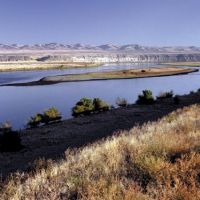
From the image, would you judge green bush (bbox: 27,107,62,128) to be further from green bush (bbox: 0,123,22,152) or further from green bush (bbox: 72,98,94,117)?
green bush (bbox: 0,123,22,152)

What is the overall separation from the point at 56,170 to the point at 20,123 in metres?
19.8

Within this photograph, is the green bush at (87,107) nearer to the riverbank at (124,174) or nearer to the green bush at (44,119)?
the green bush at (44,119)

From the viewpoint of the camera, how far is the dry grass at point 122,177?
15.8 ft

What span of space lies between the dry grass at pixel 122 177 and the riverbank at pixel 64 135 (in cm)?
228

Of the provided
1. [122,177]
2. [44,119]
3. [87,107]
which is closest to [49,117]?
[44,119]

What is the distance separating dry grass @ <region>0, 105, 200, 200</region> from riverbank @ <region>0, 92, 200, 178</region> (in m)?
2.28

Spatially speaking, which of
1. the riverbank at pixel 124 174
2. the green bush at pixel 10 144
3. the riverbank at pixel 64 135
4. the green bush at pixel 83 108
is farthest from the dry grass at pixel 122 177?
the green bush at pixel 83 108

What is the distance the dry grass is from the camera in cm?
480

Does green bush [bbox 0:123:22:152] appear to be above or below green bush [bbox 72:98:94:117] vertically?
above

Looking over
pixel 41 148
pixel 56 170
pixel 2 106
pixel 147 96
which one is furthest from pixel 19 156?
pixel 2 106

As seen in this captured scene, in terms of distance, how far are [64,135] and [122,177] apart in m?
10.7

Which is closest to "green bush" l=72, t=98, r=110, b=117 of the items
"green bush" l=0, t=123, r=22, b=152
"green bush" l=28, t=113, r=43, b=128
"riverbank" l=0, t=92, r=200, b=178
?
"riverbank" l=0, t=92, r=200, b=178

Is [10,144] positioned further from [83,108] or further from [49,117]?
[83,108]

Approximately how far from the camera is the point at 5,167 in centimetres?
1066
